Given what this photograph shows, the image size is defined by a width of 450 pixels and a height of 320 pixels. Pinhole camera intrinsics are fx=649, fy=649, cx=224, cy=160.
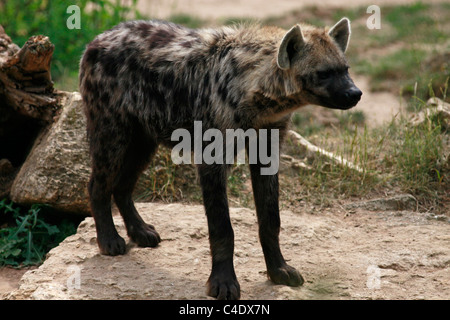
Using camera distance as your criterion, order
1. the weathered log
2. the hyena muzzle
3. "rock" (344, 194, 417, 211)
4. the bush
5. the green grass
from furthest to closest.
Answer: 1. the bush
2. "rock" (344, 194, 417, 211)
3. the green grass
4. the weathered log
5. the hyena muzzle

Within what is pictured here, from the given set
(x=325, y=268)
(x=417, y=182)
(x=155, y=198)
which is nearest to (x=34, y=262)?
(x=155, y=198)

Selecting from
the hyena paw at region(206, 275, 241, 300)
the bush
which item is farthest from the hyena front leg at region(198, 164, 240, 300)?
the bush

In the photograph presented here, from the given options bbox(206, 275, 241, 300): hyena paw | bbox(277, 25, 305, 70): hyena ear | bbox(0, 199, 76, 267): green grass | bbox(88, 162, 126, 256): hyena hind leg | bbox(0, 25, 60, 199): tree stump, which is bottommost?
bbox(0, 199, 76, 267): green grass

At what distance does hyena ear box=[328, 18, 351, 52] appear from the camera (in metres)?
3.33

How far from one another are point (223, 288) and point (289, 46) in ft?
4.03

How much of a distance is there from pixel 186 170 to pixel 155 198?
33cm

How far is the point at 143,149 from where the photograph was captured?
3932mm

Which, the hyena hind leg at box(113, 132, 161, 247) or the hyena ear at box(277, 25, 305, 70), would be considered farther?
the hyena hind leg at box(113, 132, 161, 247)

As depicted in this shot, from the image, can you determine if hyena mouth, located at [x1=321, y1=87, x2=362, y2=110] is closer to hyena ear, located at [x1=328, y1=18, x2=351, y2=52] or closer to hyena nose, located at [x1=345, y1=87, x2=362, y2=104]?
hyena nose, located at [x1=345, y1=87, x2=362, y2=104]

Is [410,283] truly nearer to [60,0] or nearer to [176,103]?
[176,103]

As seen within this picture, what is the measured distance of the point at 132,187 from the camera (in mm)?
3977

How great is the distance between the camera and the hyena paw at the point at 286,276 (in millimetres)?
3354

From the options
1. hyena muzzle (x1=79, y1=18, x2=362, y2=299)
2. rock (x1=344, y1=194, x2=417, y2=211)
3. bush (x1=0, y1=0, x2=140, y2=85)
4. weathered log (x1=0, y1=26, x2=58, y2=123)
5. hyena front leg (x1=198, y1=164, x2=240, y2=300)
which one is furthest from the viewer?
bush (x1=0, y1=0, x2=140, y2=85)

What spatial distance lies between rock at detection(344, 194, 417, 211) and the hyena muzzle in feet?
4.66
